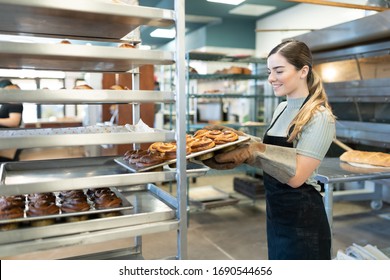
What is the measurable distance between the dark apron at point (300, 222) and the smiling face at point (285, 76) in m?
0.22

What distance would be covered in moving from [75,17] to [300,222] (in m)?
1.25

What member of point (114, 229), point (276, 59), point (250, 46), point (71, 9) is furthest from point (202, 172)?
point (250, 46)

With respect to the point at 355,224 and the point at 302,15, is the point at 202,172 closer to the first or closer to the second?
the point at 355,224

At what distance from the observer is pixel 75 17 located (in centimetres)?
131

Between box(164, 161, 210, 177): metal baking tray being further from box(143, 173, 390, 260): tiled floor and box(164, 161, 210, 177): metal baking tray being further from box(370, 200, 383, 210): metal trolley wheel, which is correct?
box(370, 200, 383, 210): metal trolley wheel

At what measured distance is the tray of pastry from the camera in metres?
1.22

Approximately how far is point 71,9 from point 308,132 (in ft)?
3.21

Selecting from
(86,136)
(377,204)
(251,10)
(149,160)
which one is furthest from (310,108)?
(251,10)

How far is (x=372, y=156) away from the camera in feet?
8.54

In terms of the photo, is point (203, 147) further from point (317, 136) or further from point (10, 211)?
point (10, 211)

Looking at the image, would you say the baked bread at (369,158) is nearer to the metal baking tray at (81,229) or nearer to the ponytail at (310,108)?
the ponytail at (310,108)

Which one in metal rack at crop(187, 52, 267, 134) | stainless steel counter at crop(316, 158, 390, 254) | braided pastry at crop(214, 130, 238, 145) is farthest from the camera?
metal rack at crop(187, 52, 267, 134)

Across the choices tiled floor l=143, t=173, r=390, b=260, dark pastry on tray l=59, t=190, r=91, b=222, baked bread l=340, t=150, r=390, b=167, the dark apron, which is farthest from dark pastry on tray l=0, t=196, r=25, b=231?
baked bread l=340, t=150, r=390, b=167

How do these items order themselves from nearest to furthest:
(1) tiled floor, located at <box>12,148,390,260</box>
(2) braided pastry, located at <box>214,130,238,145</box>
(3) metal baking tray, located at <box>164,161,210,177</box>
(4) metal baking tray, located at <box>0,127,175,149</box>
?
(4) metal baking tray, located at <box>0,127,175,149</box> < (2) braided pastry, located at <box>214,130,238,145</box> < (3) metal baking tray, located at <box>164,161,210,177</box> < (1) tiled floor, located at <box>12,148,390,260</box>
